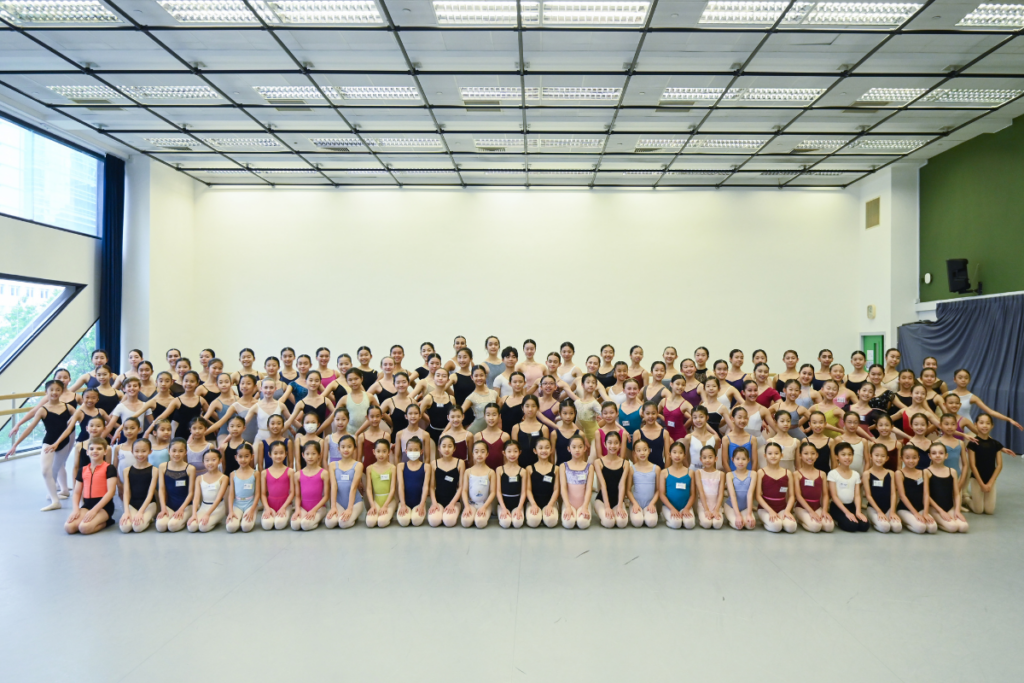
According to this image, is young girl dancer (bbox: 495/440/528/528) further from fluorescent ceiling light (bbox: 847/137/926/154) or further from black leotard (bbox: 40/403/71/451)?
fluorescent ceiling light (bbox: 847/137/926/154)

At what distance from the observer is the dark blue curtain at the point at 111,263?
11789mm

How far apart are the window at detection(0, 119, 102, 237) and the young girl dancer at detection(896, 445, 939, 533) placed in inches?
546

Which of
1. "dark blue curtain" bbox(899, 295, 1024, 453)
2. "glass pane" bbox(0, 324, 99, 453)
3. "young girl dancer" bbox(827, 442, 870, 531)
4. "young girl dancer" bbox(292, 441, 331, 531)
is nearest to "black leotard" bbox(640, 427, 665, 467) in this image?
"young girl dancer" bbox(827, 442, 870, 531)

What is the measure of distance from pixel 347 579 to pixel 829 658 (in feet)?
11.2

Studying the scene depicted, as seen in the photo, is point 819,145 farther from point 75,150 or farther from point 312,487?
point 75,150

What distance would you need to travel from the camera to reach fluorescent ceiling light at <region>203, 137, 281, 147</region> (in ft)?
36.3

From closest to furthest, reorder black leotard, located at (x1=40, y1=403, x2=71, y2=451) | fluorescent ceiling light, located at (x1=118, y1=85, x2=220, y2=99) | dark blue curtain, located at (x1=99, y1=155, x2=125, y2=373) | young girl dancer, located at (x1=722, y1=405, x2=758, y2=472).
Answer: young girl dancer, located at (x1=722, y1=405, x2=758, y2=472) → black leotard, located at (x1=40, y1=403, x2=71, y2=451) → fluorescent ceiling light, located at (x1=118, y1=85, x2=220, y2=99) → dark blue curtain, located at (x1=99, y1=155, x2=125, y2=373)

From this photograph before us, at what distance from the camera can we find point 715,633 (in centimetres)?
362

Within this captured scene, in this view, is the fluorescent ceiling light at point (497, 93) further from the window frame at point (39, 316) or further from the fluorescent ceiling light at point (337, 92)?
the window frame at point (39, 316)

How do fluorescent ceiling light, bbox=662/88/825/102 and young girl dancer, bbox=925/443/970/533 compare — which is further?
→ fluorescent ceiling light, bbox=662/88/825/102

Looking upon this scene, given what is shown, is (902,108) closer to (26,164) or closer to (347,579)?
(347,579)

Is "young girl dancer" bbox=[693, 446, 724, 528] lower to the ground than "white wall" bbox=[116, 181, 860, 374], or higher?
lower

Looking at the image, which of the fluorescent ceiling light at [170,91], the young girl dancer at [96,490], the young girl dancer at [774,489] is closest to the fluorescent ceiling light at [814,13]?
the young girl dancer at [774,489]

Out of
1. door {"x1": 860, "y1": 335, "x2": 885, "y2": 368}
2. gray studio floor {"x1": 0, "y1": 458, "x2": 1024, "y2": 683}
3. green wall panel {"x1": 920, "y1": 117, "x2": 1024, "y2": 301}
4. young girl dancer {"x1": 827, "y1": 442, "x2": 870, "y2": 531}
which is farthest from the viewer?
door {"x1": 860, "y1": 335, "x2": 885, "y2": 368}
